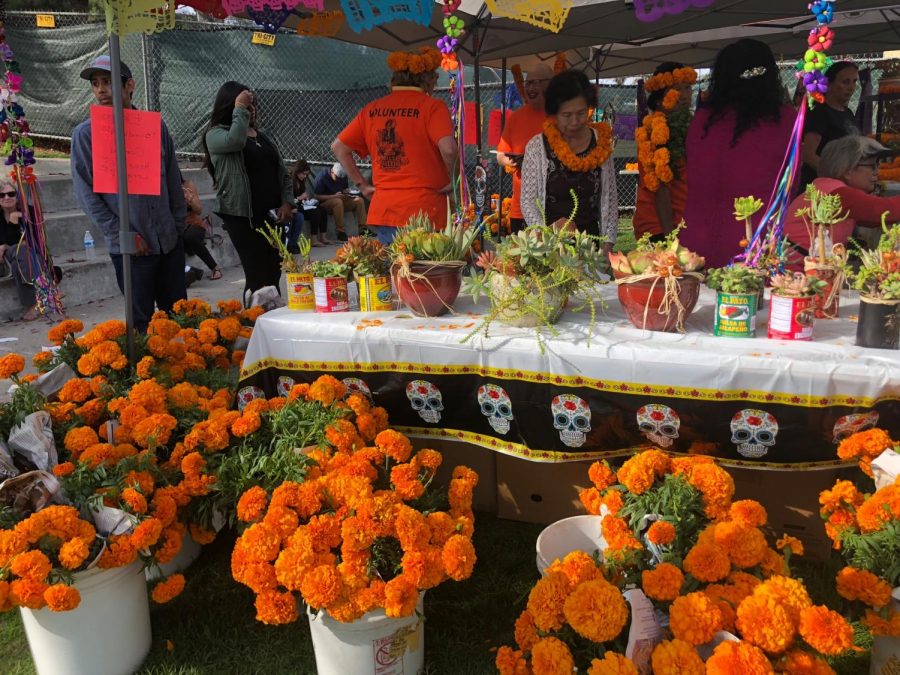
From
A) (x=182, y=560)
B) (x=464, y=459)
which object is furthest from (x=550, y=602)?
(x=182, y=560)

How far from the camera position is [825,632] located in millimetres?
1429

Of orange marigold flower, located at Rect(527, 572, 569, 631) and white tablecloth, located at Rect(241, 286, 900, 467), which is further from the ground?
white tablecloth, located at Rect(241, 286, 900, 467)

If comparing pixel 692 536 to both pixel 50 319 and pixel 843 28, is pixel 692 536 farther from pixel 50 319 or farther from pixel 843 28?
pixel 843 28

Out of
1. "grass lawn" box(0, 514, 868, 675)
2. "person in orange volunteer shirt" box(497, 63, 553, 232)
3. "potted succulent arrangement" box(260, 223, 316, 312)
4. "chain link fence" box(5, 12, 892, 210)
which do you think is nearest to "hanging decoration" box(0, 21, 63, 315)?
"potted succulent arrangement" box(260, 223, 316, 312)

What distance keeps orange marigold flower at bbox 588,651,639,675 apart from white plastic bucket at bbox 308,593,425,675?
55 centimetres

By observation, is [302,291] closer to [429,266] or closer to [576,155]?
[429,266]

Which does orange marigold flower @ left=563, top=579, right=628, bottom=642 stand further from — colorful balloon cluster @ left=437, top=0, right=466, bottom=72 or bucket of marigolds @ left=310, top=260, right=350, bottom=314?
colorful balloon cluster @ left=437, top=0, right=466, bottom=72

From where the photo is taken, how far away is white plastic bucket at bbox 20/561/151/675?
192 cm

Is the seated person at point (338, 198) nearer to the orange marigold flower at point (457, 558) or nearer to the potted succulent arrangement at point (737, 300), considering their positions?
the potted succulent arrangement at point (737, 300)

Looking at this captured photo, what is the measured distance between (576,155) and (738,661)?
8.18 feet

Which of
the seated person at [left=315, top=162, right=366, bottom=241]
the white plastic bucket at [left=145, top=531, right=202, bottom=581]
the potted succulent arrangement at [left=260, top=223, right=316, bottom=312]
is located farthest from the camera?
the seated person at [left=315, top=162, right=366, bottom=241]

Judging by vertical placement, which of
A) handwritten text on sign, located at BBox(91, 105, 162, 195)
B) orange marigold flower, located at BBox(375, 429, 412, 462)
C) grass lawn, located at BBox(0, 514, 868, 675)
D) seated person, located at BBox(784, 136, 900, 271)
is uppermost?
handwritten text on sign, located at BBox(91, 105, 162, 195)

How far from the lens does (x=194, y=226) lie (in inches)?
290

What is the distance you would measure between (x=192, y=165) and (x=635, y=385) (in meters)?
9.75
